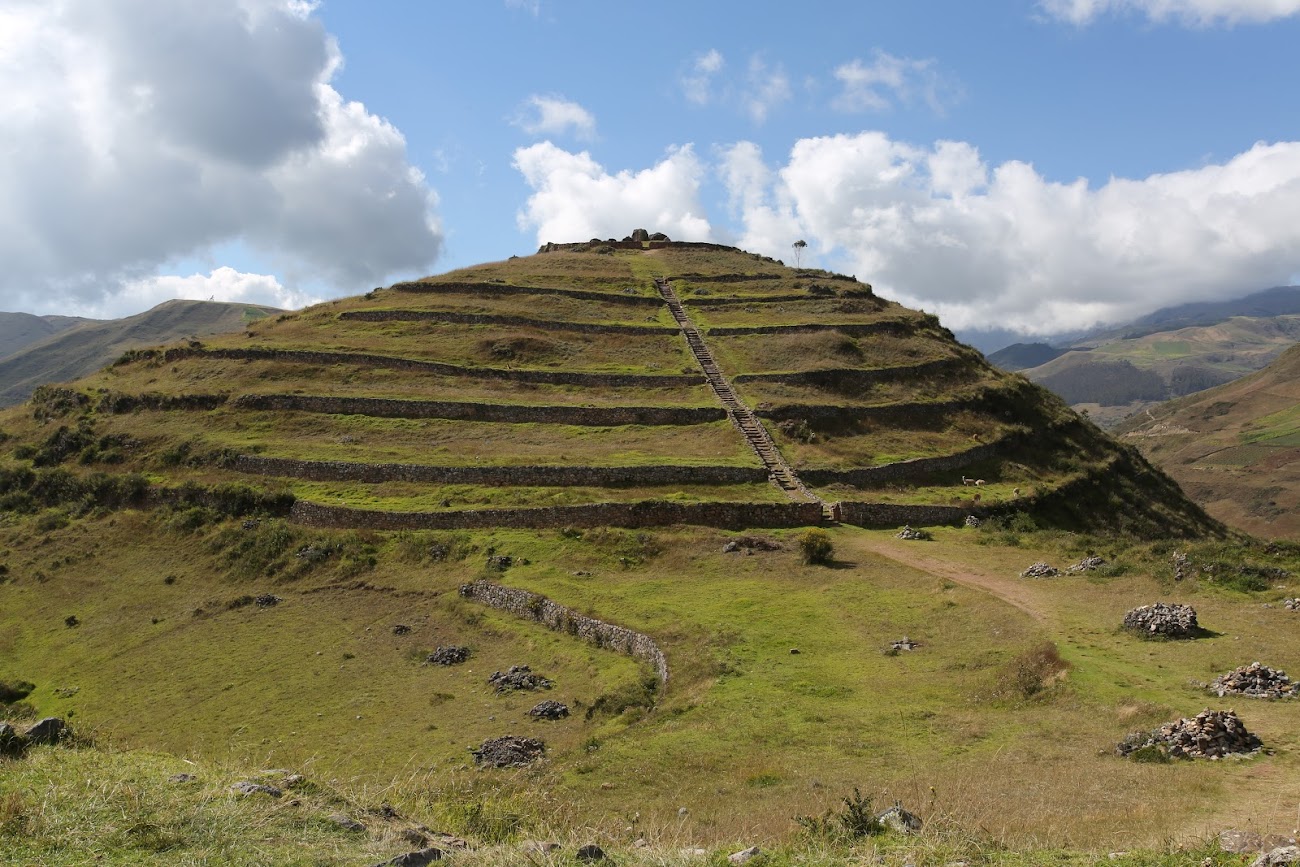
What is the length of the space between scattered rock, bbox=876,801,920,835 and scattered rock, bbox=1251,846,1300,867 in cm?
383

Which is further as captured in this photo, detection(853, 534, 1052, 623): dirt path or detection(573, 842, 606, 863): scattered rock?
detection(853, 534, 1052, 623): dirt path

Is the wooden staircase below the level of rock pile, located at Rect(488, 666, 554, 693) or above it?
above

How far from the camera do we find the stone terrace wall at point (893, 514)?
132ft

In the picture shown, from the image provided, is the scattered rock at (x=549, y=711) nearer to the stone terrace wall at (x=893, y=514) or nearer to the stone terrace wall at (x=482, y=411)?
the stone terrace wall at (x=893, y=514)

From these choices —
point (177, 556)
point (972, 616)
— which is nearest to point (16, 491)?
point (177, 556)

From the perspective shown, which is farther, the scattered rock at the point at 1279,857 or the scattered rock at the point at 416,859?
the scattered rock at the point at 416,859

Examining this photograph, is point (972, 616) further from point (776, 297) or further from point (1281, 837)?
point (776, 297)

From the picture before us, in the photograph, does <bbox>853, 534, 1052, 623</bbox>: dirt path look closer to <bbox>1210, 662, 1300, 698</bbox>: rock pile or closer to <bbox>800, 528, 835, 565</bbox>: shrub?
<bbox>800, 528, 835, 565</bbox>: shrub

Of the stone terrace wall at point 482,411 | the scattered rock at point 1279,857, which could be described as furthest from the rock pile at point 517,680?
the stone terrace wall at point 482,411

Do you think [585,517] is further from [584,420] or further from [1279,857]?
[1279,857]

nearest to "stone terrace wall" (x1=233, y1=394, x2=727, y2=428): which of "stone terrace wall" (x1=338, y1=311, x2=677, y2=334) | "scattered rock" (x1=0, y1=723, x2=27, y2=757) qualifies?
"stone terrace wall" (x1=338, y1=311, x2=677, y2=334)

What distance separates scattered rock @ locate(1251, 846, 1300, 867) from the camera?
29.2 feet

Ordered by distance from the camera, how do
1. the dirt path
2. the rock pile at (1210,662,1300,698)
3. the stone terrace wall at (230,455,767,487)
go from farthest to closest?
the stone terrace wall at (230,455,767,487)
the dirt path
the rock pile at (1210,662,1300,698)

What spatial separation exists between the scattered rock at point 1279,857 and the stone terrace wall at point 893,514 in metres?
31.2
